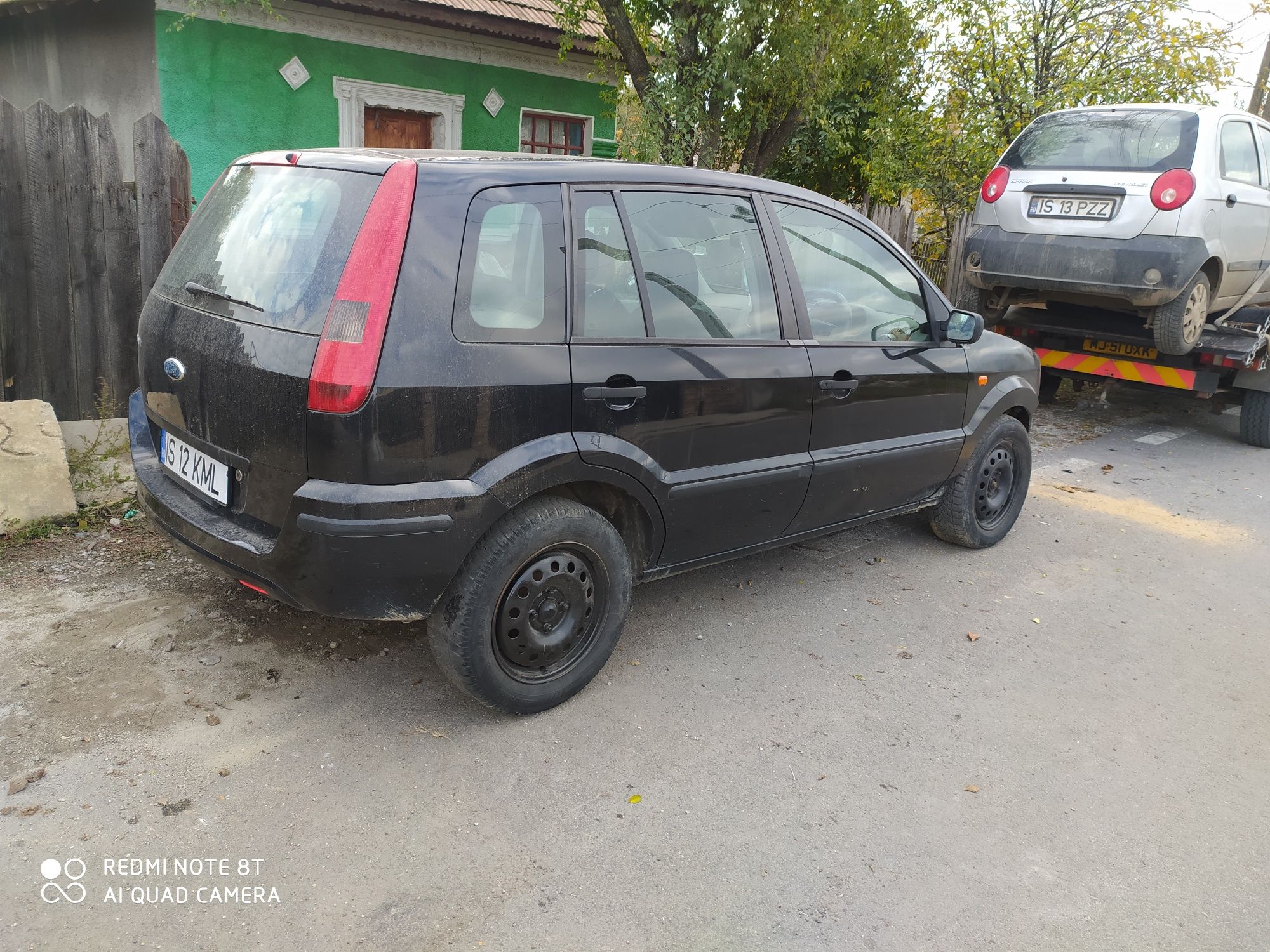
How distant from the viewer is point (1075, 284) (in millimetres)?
7160

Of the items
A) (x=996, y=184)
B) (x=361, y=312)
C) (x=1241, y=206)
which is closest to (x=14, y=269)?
(x=361, y=312)

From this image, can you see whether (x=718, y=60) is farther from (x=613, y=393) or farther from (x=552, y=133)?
(x=613, y=393)

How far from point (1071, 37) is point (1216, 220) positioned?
400 centimetres

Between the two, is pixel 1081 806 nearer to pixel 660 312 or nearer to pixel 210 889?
pixel 660 312

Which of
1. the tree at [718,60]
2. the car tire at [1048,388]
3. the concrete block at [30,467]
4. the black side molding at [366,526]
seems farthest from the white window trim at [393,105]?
the black side molding at [366,526]

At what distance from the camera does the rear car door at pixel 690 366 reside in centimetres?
316

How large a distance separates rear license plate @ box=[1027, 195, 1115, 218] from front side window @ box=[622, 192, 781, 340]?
4542mm

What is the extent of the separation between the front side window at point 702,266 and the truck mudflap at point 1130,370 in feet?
15.6

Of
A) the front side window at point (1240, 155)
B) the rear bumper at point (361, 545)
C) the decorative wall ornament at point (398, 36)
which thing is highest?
the decorative wall ornament at point (398, 36)

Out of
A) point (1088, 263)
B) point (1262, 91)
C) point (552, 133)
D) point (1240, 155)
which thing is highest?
point (1262, 91)

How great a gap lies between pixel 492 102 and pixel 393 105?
119 cm

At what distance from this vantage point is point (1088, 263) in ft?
23.1

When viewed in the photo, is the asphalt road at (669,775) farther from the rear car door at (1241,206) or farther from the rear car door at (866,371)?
the rear car door at (1241,206)

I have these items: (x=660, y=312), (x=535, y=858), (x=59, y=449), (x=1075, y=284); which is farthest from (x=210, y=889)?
(x=1075, y=284)
